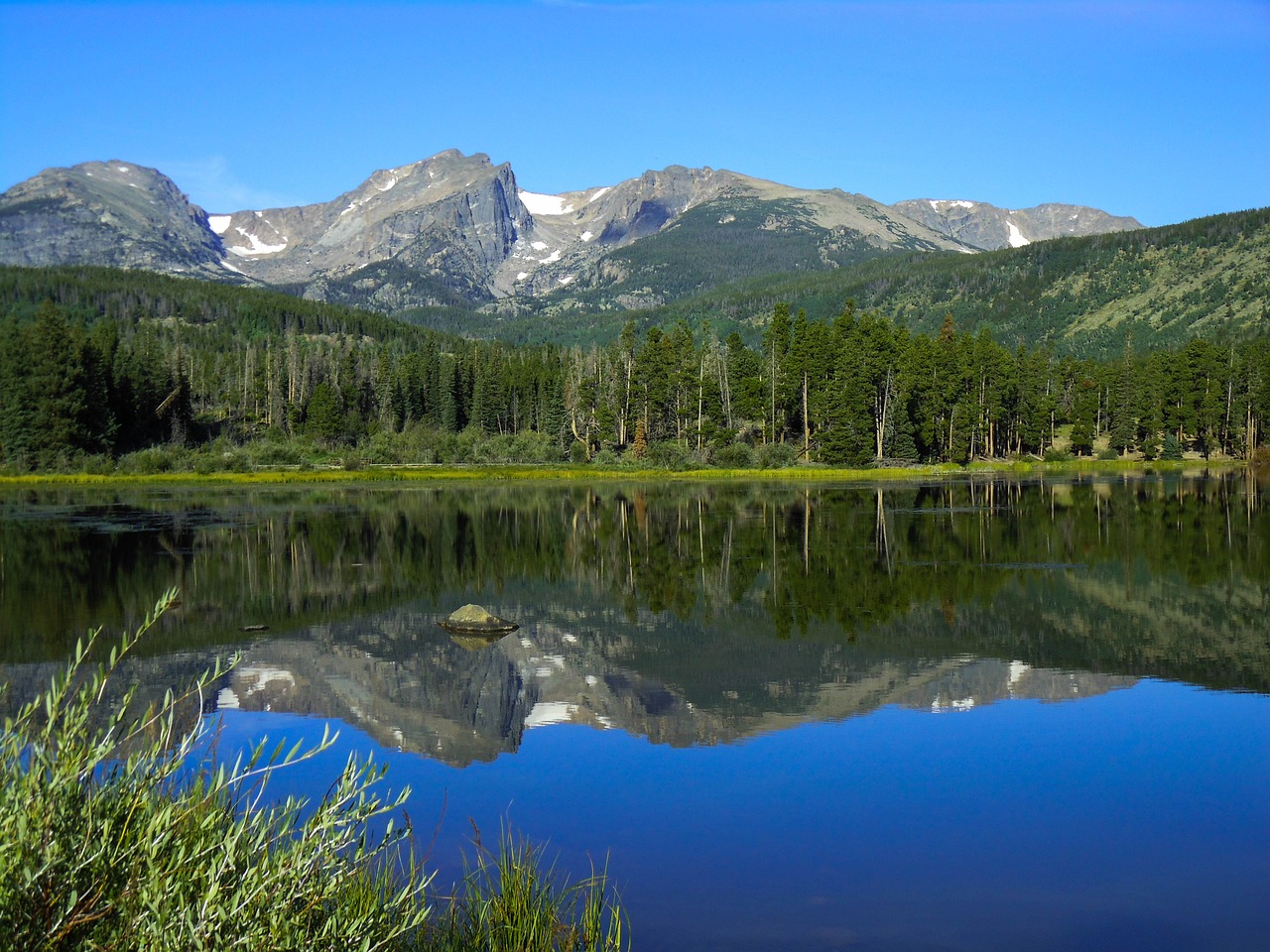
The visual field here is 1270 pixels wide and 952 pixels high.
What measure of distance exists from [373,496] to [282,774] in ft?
193

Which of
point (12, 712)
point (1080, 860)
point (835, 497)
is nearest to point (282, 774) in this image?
point (12, 712)

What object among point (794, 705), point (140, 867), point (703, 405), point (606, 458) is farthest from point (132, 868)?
point (703, 405)

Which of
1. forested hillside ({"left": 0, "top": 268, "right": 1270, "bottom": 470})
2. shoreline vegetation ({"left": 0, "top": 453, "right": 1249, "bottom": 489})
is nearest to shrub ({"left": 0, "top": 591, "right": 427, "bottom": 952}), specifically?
shoreline vegetation ({"left": 0, "top": 453, "right": 1249, "bottom": 489})

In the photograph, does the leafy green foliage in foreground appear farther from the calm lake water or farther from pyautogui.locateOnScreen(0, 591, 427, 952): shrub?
the calm lake water

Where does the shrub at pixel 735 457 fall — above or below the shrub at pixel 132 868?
below

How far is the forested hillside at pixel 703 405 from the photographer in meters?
99.5

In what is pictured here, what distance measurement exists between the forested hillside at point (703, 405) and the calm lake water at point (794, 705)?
209 feet

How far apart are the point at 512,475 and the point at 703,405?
85.9 feet

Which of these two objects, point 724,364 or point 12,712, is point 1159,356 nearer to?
point 724,364

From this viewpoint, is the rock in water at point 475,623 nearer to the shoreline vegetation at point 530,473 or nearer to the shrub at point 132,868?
the shrub at point 132,868

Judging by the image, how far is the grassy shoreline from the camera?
89375 millimetres

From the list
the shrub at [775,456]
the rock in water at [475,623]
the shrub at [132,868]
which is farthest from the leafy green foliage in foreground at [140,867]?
the shrub at [775,456]

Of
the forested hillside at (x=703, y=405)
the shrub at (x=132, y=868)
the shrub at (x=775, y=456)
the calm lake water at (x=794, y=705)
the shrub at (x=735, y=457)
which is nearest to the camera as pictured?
the shrub at (x=132, y=868)

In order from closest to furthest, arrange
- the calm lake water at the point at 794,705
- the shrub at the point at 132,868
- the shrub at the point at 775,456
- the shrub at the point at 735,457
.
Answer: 1. the shrub at the point at 132,868
2. the calm lake water at the point at 794,705
3. the shrub at the point at 775,456
4. the shrub at the point at 735,457
